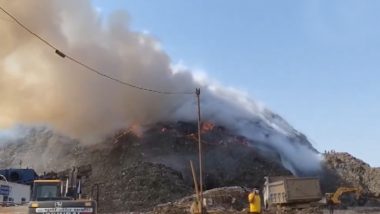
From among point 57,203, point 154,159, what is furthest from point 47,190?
point 154,159

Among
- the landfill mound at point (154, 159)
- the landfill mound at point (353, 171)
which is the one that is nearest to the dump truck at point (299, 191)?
the landfill mound at point (154, 159)

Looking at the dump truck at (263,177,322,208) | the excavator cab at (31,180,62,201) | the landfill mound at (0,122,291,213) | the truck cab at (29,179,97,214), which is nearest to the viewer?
the truck cab at (29,179,97,214)

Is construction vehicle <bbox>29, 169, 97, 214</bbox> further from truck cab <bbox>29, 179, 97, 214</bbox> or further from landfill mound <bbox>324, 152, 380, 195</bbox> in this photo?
landfill mound <bbox>324, 152, 380, 195</bbox>

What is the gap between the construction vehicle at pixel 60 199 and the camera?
1411cm

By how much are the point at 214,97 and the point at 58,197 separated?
182 feet

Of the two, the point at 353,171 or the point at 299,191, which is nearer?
the point at 299,191

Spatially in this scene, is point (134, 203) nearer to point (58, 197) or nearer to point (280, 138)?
point (58, 197)

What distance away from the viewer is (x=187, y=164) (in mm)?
54812

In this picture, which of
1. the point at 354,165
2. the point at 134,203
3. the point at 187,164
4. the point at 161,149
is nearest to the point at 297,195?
the point at 134,203

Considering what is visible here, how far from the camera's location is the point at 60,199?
49.1 ft

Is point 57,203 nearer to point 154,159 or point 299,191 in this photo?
point 299,191

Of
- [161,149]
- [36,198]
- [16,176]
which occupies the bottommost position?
[36,198]

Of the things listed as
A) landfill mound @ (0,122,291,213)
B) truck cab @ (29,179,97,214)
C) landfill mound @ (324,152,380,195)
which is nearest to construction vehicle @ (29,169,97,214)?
truck cab @ (29,179,97,214)

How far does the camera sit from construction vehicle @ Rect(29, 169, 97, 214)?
555 inches
